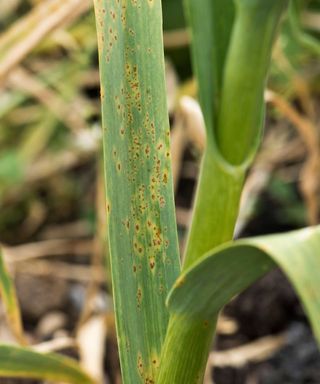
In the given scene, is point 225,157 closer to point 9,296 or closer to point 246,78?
point 246,78

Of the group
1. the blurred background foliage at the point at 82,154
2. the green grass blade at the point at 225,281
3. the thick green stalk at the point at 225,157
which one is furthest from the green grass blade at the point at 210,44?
the blurred background foliage at the point at 82,154

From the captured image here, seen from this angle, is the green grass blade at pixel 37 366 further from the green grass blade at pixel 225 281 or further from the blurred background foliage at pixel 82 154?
the blurred background foliage at pixel 82 154

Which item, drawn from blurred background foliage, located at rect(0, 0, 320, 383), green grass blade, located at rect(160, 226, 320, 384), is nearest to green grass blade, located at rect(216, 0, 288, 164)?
green grass blade, located at rect(160, 226, 320, 384)

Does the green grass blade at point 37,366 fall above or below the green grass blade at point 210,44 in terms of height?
below

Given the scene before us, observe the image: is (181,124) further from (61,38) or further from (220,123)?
(220,123)

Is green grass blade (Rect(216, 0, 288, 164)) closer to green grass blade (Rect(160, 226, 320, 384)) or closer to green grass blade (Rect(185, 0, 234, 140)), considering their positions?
green grass blade (Rect(185, 0, 234, 140))

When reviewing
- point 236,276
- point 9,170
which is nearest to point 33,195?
point 9,170

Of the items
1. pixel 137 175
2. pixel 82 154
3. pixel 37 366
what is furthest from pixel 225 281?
pixel 82 154
